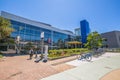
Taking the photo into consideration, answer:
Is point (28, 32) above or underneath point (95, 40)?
above

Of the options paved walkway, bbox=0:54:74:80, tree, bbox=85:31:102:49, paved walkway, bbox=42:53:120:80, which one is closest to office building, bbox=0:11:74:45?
tree, bbox=85:31:102:49

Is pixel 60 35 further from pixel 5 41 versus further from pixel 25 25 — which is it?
pixel 5 41

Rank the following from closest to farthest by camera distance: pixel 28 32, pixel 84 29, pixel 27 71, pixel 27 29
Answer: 1. pixel 27 71
2. pixel 27 29
3. pixel 28 32
4. pixel 84 29

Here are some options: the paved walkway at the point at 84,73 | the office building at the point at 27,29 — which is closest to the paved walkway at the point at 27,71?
the paved walkway at the point at 84,73

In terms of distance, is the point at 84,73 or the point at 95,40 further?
the point at 95,40

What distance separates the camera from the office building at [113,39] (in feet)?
135

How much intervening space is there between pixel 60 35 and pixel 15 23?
67.8 ft

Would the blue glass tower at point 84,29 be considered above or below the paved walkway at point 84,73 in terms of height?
above

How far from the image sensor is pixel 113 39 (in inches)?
1658

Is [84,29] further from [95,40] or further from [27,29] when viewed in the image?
[27,29]

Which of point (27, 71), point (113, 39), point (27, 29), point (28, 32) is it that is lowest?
point (27, 71)

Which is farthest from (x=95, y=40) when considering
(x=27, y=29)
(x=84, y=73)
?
(x=27, y=29)

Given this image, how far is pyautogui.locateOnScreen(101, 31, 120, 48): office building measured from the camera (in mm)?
41147

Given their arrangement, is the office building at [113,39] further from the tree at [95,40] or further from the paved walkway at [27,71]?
the paved walkway at [27,71]
